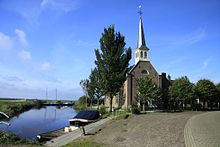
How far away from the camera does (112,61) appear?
4022cm

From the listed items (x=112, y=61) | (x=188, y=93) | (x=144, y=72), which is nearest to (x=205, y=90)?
(x=188, y=93)

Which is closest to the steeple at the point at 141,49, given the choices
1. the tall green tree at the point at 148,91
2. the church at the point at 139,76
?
the church at the point at 139,76

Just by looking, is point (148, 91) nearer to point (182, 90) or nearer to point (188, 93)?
point (182, 90)

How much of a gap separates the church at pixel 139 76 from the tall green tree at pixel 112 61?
1230 cm

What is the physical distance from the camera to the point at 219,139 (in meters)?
15.6

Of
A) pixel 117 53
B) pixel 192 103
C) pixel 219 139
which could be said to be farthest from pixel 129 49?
pixel 219 139

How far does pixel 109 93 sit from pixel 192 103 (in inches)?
911

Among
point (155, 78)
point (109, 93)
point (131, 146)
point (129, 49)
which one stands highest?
point (129, 49)

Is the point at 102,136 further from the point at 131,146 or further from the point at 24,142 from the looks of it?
the point at 24,142

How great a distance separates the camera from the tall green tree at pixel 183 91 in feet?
159

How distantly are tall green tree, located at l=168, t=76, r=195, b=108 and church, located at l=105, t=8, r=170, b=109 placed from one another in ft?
17.6

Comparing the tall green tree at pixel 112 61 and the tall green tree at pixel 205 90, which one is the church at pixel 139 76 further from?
the tall green tree at pixel 112 61

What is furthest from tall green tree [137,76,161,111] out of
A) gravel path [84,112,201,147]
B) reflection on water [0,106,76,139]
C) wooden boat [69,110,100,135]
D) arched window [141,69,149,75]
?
gravel path [84,112,201,147]

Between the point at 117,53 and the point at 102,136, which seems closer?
the point at 102,136
